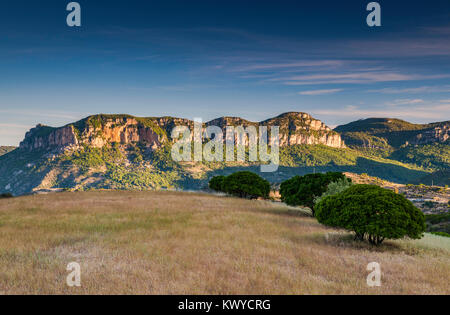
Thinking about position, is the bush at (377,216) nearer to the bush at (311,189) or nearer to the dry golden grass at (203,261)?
the dry golden grass at (203,261)

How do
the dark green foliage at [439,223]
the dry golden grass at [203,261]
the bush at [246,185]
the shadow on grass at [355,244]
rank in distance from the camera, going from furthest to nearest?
1. the bush at [246,185]
2. the dark green foliage at [439,223]
3. the shadow on grass at [355,244]
4. the dry golden grass at [203,261]

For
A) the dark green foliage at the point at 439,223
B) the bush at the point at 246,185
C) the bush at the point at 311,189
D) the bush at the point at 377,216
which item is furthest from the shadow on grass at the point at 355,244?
the dark green foliage at the point at 439,223

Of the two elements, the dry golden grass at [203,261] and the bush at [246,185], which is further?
the bush at [246,185]

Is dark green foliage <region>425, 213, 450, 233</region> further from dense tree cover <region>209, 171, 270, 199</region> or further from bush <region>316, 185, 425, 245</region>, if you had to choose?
bush <region>316, 185, 425, 245</region>

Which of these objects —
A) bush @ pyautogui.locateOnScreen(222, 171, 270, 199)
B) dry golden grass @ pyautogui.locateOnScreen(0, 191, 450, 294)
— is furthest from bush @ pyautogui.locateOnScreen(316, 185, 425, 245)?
bush @ pyautogui.locateOnScreen(222, 171, 270, 199)

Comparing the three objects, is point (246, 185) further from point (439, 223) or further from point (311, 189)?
point (439, 223)

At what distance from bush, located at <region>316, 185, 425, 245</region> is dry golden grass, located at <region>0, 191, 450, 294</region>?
104cm

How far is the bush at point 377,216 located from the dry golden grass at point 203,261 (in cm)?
104

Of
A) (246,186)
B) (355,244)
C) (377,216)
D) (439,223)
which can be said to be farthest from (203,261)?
(439,223)

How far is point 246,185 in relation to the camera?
5253cm

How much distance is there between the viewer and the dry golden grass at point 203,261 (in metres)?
7.94
